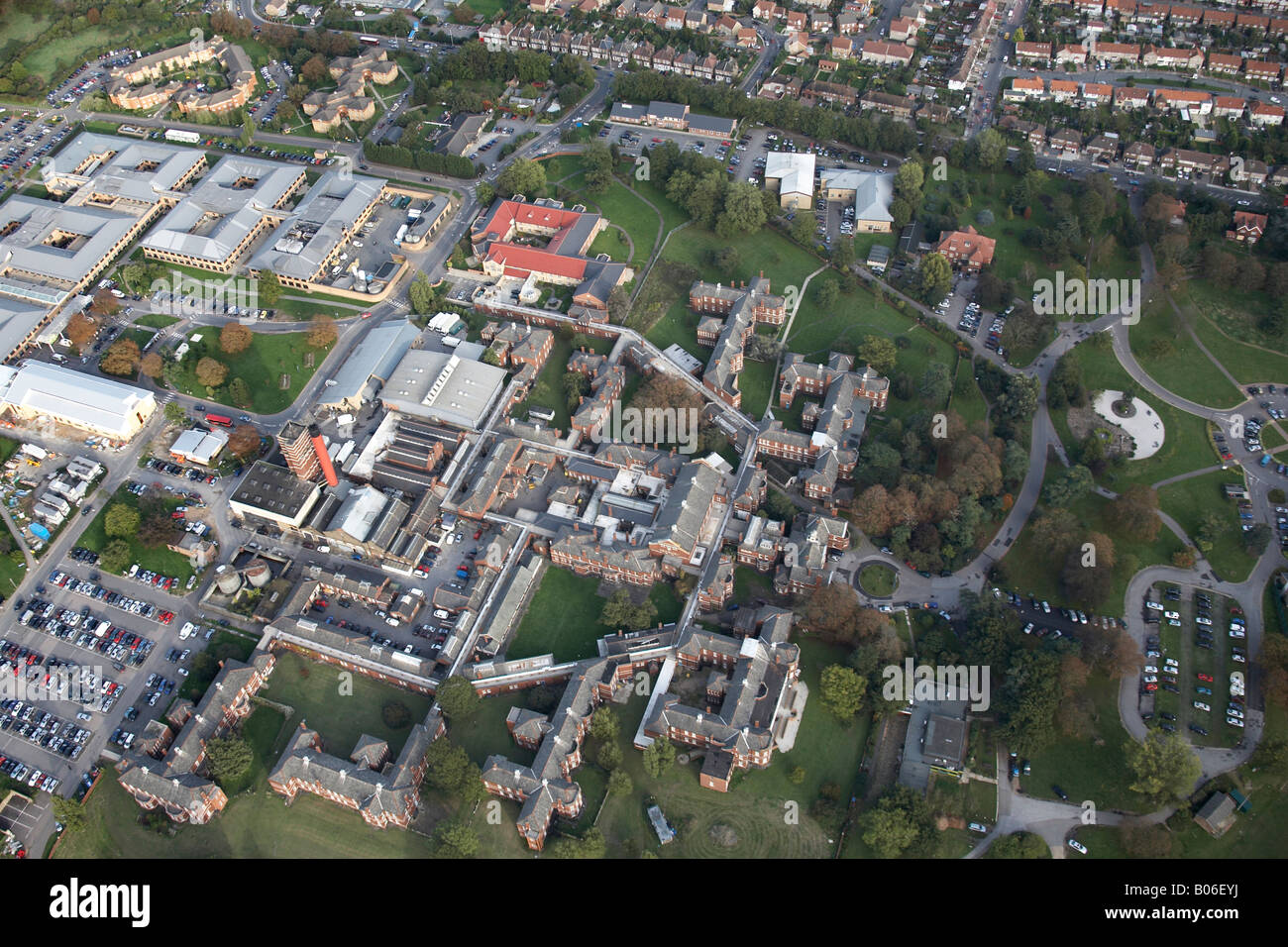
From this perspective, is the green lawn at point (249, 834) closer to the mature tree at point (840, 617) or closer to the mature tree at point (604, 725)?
the mature tree at point (604, 725)

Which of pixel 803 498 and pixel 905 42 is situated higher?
pixel 905 42

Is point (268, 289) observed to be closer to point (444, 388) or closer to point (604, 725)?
point (444, 388)

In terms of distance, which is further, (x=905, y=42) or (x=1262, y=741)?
(x=905, y=42)

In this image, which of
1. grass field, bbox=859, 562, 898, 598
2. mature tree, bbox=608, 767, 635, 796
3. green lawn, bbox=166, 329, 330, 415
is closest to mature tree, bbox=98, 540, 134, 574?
green lawn, bbox=166, 329, 330, 415

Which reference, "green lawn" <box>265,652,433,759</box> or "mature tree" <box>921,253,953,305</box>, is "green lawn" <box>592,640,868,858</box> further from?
"mature tree" <box>921,253,953,305</box>

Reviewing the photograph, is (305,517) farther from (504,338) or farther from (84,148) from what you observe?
(84,148)

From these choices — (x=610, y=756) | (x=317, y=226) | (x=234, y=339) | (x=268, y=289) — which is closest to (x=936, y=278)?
(x=610, y=756)
